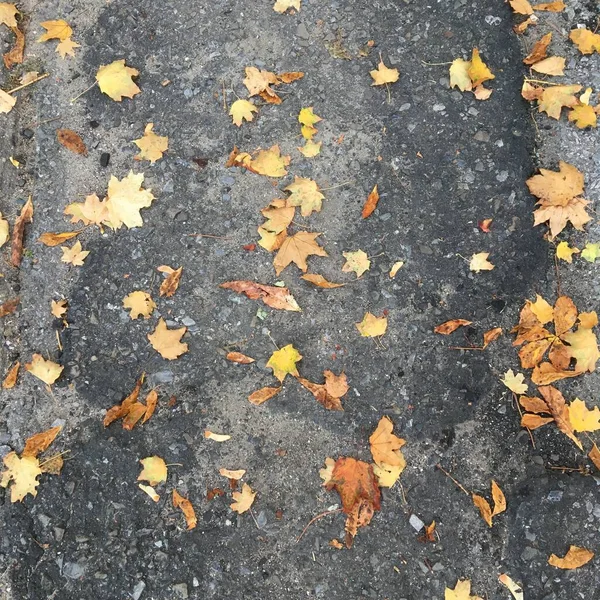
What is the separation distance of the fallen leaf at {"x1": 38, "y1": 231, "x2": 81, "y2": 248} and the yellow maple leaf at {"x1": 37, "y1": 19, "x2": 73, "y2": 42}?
1.02 m

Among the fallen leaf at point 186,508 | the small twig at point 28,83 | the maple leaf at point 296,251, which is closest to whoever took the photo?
the fallen leaf at point 186,508

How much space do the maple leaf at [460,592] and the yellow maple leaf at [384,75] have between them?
225cm

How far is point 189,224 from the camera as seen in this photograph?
289 centimetres

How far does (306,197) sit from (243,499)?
53.8 inches

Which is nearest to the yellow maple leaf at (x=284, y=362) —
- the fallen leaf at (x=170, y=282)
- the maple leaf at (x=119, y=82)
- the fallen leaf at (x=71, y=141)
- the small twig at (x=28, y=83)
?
the fallen leaf at (x=170, y=282)

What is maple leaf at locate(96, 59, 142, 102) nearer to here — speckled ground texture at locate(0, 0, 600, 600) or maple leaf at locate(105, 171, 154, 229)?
speckled ground texture at locate(0, 0, 600, 600)

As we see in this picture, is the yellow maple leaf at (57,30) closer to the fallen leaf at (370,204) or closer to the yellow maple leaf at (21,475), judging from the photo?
the fallen leaf at (370,204)

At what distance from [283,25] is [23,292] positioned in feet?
5.91

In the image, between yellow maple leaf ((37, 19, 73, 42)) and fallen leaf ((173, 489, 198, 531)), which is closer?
fallen leaf ((173, 489, 198, 531))

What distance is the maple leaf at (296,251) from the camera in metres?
2.81

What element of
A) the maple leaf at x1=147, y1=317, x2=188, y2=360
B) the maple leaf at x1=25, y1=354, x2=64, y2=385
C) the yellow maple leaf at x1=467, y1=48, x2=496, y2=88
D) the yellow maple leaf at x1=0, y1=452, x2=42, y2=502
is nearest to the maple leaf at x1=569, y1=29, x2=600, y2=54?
the yellow maple leaf at x1=467, y1=48, x2=496, y2=88

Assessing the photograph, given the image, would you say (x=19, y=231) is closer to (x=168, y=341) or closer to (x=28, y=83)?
(x=28, y=83)

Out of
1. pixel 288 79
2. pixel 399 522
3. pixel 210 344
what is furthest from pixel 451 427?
pixel 288 79

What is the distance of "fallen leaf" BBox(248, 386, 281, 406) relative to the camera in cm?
271
